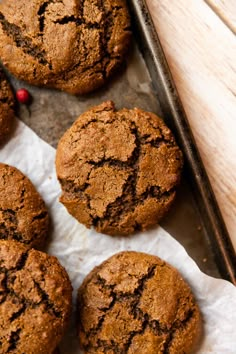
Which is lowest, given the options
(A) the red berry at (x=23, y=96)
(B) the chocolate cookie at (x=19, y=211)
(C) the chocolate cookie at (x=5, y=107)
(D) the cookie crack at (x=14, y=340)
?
(D) the cookie crack at (x=14, y=340)

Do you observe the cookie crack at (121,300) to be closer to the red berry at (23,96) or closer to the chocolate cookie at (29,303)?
the chocolate cookie at (29,303)

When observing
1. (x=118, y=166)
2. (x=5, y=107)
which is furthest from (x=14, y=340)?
(x=5, y=107)

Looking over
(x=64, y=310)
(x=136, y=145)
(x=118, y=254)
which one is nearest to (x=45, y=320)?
(x=64, y=310)

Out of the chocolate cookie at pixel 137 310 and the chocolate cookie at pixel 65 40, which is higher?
the chocolate cookie at pixel 65 40

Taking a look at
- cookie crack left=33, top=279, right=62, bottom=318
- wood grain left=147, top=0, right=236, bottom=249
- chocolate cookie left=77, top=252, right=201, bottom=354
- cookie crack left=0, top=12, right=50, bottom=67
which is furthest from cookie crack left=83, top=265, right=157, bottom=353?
cookie crack left=0, top=12, right=50, bottom=67

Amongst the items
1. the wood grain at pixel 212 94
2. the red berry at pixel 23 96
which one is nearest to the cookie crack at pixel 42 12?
the red berry at pixel 23 96

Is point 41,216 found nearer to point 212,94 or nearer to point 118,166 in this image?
point 118,166
